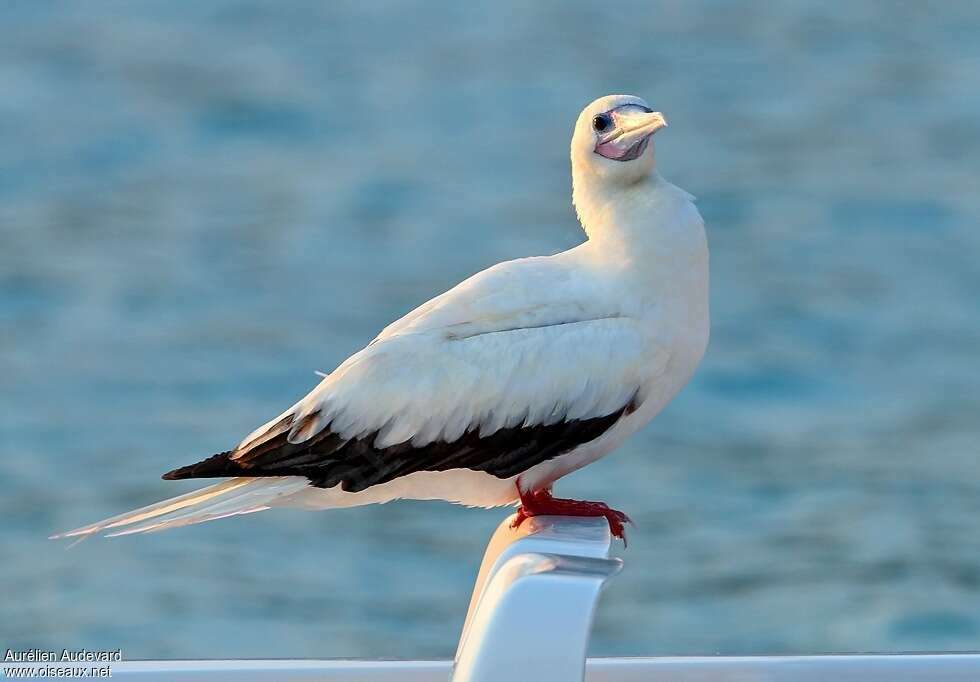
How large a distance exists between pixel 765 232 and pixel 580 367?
17.3m

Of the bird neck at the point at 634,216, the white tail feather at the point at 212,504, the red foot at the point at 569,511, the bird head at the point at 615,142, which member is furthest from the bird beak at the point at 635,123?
the white tail feather at the point at 212,504

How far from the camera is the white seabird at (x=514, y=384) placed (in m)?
5.41

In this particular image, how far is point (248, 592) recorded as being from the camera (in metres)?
16.6

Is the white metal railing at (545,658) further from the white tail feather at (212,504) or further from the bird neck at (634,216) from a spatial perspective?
the bird neck at (634,216)

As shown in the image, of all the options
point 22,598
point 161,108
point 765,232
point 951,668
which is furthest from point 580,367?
point 161,108

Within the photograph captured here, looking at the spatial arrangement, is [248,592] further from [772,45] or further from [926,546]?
[772,45]

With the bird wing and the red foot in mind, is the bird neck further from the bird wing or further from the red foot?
the red foot

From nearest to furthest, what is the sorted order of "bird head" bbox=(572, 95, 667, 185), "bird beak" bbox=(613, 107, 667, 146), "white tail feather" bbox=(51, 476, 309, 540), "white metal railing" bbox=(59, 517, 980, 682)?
1. "white metal railing" bbox=(59, 517, 980, 682)
2. "white tail feather" bbox=(51, 476, 309, 540)
3. "bird beak" bbox=(613, 107, 667, 146)
4. "bird head" bbox=(572, 95, 667, 185)

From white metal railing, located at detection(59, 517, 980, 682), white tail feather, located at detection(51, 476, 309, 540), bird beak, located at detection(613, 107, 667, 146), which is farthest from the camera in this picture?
bird beak, located at detection(613, 107, 667, 146)

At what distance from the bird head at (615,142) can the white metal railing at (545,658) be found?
1121 mm

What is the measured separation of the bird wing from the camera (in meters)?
5.44

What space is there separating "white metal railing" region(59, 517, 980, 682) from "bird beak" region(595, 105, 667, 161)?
45.7 inches

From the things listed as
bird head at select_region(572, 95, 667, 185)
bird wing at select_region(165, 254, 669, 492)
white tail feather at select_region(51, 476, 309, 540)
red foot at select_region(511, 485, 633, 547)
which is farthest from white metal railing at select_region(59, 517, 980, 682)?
bird head at select_region(572, 95, 667, 185)

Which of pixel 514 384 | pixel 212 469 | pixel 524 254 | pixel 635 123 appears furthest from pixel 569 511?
pixel 524 254
